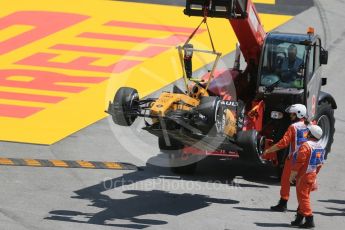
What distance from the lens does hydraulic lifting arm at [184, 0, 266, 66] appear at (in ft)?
41.4

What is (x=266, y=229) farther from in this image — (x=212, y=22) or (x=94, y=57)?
(x=212, y=22)

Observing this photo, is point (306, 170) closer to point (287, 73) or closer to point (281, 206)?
point (281, 206)

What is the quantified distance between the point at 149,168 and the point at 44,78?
6.03 meters

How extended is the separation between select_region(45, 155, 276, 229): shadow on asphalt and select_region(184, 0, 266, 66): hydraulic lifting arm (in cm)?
214

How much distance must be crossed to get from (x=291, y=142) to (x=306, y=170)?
657 mm

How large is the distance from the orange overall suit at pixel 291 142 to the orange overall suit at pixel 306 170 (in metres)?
0.25

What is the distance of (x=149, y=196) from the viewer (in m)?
13.2

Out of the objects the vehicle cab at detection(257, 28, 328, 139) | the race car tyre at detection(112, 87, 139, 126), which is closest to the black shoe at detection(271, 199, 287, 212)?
the vehicle cab at detection(257, 28, 328, 139)

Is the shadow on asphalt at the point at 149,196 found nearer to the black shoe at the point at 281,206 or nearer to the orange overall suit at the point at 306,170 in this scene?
the black shoe at the point at 281,206

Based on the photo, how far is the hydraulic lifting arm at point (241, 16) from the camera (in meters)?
12.6

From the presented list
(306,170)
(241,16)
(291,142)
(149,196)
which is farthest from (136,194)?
(241,16)

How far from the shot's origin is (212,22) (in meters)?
23.6

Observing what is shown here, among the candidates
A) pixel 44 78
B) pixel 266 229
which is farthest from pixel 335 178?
pixel 44 78

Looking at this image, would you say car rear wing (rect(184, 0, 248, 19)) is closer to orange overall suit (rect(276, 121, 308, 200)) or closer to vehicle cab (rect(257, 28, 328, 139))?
vehicle cab (rect(257, 28, 328, 139))
